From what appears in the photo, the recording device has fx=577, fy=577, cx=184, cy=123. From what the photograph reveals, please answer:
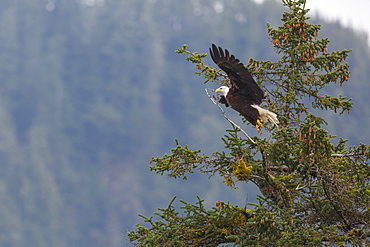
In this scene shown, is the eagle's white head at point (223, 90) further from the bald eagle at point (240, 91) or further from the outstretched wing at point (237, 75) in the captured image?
the outstretched wing at point (237, 75)

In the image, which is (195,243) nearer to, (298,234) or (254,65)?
(298,234)

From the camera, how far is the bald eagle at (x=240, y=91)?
36.7ft

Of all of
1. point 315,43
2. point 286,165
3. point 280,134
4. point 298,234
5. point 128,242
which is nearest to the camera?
point 298,234

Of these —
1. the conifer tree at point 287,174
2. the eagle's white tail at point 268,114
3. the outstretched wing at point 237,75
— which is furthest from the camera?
the eagle's white tail at point 268,114

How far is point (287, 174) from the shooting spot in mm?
12102

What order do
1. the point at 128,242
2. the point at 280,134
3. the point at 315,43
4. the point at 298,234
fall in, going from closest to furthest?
the point at 298,234 → the point at 280,134 → the point at 128,242 → the point at 315,43

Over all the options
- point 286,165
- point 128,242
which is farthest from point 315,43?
point 128,242

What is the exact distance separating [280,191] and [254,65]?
3.58m

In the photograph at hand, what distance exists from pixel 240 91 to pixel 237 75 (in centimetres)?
42

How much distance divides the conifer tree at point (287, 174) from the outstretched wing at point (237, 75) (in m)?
0.83

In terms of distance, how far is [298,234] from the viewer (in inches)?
381

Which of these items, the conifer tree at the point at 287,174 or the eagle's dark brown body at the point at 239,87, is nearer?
the conifer tree at the point at 287,174

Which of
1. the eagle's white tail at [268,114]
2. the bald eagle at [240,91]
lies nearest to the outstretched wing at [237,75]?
the bald eagle at [240,91]

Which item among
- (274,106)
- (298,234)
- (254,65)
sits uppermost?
(254,65)
